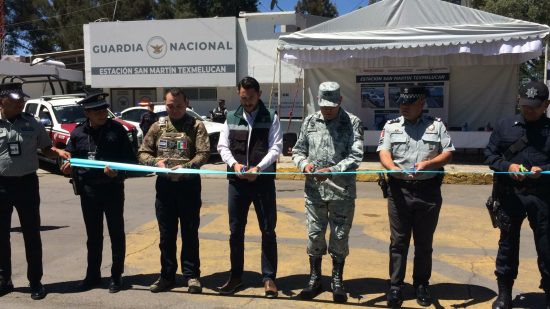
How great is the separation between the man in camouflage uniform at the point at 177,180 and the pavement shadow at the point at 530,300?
9.63 ft

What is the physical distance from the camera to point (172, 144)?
4992 millimetres

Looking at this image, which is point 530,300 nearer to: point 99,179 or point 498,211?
point 498,211

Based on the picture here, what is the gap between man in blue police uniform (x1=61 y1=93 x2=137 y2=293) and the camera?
504 cm

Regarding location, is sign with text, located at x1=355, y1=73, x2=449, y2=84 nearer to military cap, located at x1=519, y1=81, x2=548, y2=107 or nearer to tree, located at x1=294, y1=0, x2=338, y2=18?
military cap, located at x1=519, y1=81, x2=548, y2=107

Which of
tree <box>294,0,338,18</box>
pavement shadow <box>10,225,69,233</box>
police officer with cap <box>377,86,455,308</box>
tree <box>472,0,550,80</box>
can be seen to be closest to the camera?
police officer with cap <box>377,86,455,308</box>

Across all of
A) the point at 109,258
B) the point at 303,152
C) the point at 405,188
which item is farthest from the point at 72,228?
the point at 405,188

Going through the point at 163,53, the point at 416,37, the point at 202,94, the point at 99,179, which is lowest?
the point at 99,179

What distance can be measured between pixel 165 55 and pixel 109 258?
701 inches

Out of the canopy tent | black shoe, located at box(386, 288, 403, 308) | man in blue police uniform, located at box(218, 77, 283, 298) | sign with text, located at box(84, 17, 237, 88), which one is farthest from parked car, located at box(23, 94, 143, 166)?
black shoe, located at box(386, 288, 403, 308)

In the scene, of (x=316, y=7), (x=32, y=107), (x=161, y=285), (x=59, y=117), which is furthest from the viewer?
(x=316, y=7)

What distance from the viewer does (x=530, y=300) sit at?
15.7 feet

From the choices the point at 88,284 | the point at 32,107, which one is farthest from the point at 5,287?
the point at 32,107

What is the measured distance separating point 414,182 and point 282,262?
2057mm

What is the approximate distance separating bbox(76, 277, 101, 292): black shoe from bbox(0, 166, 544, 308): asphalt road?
0.08m
